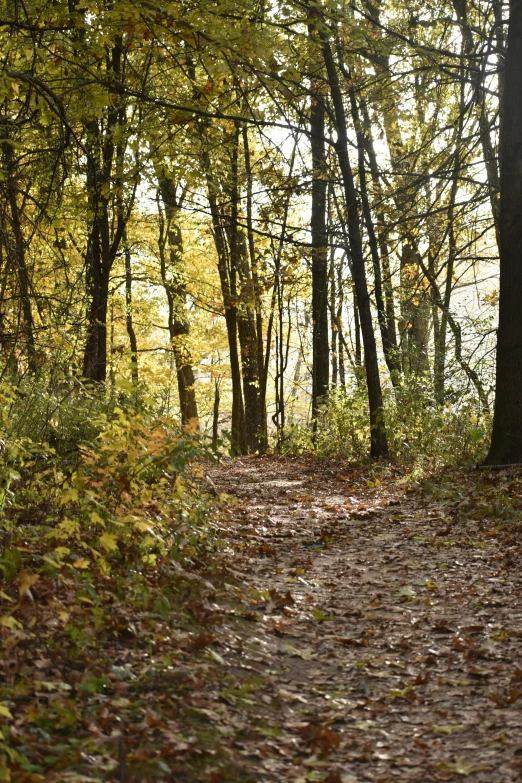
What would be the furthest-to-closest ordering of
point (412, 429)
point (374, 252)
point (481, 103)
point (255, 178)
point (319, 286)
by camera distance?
point (319, 286), point (255, 178), point (374, 252), point (412, 429), point (481, 103)

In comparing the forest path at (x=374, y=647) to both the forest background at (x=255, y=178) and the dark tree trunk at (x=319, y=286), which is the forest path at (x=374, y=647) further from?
the dark tree trunk at (x=319, y=286)

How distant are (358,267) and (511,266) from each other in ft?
11.0

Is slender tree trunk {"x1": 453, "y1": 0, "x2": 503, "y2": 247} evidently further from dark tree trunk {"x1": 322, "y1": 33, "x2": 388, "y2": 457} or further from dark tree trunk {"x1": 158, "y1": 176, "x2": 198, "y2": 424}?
dark tree trunk {"x1": 158, "y1": 176, "x2": 198, "y2": 424}

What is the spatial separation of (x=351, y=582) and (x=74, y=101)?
20.5 ft

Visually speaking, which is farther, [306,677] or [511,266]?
[511,266]

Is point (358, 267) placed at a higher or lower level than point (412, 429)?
higher

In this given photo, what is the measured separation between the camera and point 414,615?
5.58m

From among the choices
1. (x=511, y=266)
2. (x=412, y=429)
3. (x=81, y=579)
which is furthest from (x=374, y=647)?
(x=412, y=429)

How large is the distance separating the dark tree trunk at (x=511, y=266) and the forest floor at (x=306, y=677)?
227cm

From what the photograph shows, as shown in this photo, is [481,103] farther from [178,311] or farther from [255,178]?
[178,311]

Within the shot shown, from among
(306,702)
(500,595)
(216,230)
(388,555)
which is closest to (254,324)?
(216,230)

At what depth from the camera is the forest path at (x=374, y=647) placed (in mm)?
3539

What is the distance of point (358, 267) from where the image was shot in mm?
Result: 12438

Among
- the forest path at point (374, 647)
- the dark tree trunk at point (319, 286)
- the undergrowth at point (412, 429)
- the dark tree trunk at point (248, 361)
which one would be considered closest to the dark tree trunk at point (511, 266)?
the forest path at point (374, 647)
